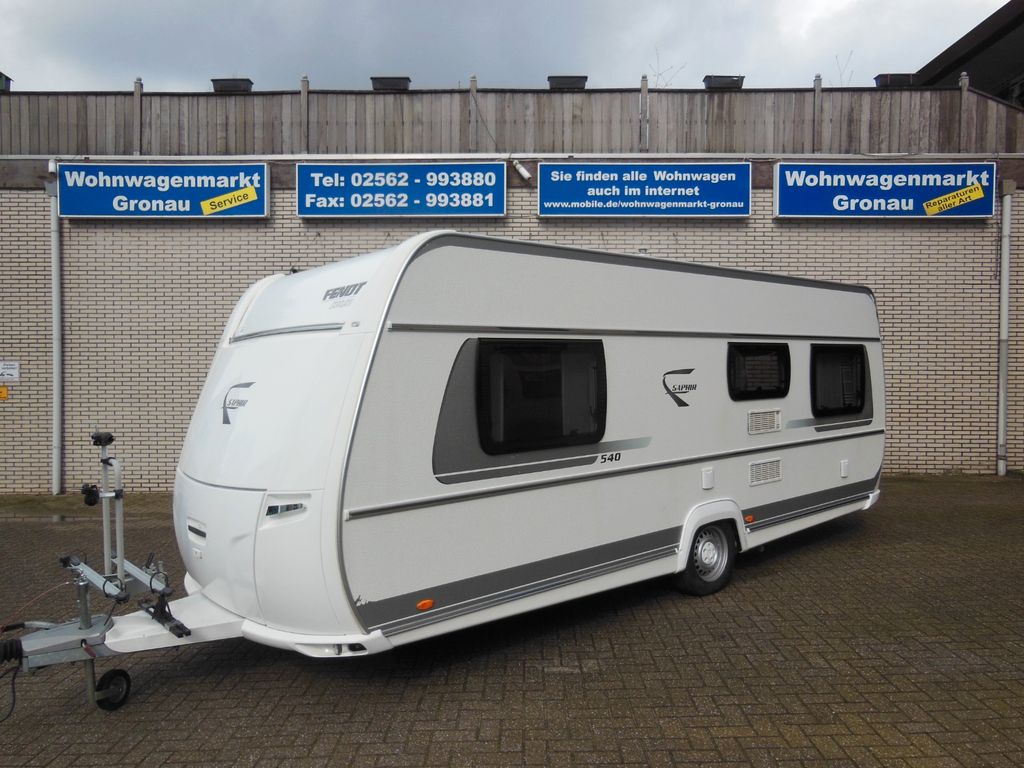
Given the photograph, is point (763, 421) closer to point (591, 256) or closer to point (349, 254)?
point (591, 256)

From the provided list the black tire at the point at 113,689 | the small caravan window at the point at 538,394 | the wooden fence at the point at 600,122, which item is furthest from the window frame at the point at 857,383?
the black tire at the point at 113,689

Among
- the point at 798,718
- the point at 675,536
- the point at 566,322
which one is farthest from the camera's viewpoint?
the point at 675,536

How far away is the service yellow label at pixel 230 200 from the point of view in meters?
9.86

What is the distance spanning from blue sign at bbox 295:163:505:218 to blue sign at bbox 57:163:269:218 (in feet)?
2.24

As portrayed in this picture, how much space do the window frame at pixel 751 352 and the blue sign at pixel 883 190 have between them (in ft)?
15.5

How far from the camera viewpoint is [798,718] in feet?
12.1

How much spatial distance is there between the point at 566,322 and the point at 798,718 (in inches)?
101

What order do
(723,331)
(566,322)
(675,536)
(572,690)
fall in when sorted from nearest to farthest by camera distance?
(572,690) < (566,322) < (675,536) < (723,331)

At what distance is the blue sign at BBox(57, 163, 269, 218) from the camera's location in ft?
32.1

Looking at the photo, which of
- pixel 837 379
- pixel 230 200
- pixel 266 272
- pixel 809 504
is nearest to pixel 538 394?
pixel 809 504

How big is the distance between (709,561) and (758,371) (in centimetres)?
161

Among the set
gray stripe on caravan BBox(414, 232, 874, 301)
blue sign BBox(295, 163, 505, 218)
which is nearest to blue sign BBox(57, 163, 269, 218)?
blue sign BBox(295, 163, 505, 218)

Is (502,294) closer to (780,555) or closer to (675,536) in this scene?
(675,536)

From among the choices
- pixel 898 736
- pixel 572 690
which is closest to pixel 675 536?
pixel 572 690
